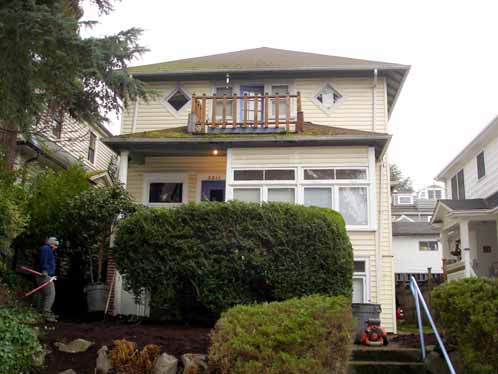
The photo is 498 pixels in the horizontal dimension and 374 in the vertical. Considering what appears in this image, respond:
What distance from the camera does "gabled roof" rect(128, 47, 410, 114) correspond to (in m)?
14.6

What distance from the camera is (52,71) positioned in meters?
8.09

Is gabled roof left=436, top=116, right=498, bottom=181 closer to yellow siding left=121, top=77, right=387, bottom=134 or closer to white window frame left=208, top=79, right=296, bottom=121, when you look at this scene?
yellow siding left=121, top=77, right=387, bottom=134

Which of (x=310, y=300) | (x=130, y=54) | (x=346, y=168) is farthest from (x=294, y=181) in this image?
(x=310, y=300)

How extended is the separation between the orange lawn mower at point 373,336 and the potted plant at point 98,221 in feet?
15.9

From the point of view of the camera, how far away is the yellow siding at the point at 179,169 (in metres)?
14.4

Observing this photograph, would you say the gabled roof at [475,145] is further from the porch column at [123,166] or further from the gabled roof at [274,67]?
the porch column at [123,166]

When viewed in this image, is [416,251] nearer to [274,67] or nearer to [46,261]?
[274,67]

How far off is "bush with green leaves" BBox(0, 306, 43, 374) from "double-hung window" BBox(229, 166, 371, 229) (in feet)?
21.3

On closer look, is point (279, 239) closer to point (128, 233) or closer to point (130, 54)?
point (128, 233)

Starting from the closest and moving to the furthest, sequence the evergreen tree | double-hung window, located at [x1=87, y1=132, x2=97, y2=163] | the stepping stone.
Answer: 1. the stepping stone
2. the evergreen tree
3. double-hung window, located at [x1=87, y1=132, x2=97, y2=163]

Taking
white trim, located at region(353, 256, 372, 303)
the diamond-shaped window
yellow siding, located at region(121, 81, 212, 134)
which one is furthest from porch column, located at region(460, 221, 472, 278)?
the diamond-shaped window

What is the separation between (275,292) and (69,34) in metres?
4.98

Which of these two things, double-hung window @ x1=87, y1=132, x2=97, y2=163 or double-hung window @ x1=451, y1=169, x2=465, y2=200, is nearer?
double-hung window @ x1=451, y1=169, x2=465, y2=200

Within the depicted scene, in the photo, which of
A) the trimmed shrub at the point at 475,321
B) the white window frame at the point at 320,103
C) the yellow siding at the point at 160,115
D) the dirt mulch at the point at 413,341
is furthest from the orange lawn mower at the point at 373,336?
the yellow siding at the point at 160,115
